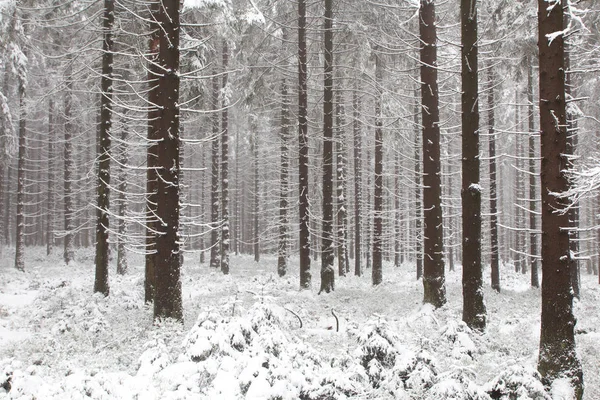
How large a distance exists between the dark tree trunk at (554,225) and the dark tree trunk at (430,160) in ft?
15.9

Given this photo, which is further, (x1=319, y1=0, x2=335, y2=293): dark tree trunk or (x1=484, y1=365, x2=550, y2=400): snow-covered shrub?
(x1=319, y1=0, x2=335, y2=293): dark tree trunk

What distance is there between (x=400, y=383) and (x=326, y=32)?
491 inches

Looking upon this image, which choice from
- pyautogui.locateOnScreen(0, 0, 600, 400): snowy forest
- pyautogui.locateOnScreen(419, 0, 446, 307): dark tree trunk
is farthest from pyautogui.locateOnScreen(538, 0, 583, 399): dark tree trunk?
pyautogui.locateOnScreen(419, 0, 446, 307): dark tree trunk

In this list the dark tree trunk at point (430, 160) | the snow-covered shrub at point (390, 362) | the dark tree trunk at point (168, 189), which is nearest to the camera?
the snow-covered shrub at point (390, 362)

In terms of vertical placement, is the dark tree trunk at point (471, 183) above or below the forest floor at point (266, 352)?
above

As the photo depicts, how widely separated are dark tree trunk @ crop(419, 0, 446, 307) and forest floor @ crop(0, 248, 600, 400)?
1.02 meters

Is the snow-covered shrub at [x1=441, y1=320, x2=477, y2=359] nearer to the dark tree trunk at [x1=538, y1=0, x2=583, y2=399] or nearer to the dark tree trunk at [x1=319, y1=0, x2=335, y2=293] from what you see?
the dark tree trunk at [x1=538, y1=0, x2=583, y2=399]

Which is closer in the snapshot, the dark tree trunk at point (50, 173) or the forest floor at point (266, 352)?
the forest floor at point (266, 352)

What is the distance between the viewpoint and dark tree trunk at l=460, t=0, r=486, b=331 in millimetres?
8648

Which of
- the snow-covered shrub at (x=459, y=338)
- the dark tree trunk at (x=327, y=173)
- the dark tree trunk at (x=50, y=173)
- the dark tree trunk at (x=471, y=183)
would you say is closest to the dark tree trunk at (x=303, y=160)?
the dark tree trunk at (x=327, y=173)

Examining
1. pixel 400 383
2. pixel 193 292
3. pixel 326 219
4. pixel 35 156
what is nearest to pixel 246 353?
pixel 400 383

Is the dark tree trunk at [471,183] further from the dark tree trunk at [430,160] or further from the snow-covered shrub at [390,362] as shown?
the snow-covered shrub at [390,362]

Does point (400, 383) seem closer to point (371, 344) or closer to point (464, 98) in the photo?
point (371, 344)

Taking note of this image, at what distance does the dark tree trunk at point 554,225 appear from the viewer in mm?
5762
